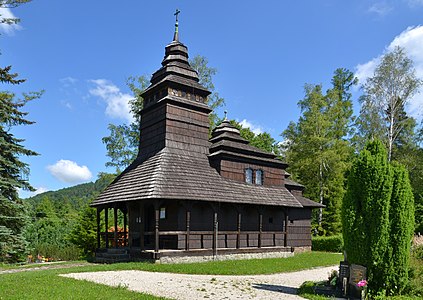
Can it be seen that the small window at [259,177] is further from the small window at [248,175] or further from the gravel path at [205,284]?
the gravel path at [205,284]

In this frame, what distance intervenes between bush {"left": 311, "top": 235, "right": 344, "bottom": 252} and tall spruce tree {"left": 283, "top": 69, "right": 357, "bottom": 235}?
13.3 feet

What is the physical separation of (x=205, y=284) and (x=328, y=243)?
1781 cm

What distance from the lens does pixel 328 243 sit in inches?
1033

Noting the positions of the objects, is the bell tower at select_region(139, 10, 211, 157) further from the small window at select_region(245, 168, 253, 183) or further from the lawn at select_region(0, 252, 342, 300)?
the lawn at select_region(0, 252, 342, 300)

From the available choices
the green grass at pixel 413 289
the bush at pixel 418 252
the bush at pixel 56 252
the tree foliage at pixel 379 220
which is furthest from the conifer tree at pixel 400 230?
the bush at pixel 56 252

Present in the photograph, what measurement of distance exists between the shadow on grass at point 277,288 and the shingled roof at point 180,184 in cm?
612

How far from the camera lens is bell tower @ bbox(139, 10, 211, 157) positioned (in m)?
19.6

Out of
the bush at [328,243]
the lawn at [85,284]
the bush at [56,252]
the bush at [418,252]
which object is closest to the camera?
the lawn at [85,284]

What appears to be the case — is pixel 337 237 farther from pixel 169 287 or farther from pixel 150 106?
pixel 169 287

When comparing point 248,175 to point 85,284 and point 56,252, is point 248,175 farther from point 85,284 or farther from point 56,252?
point 56,252

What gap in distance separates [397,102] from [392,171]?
64.9ft

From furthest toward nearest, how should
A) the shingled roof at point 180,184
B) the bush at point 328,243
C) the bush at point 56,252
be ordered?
the bush at point 328,243, the bush at point 56,252, the shingled roof at point 180,184

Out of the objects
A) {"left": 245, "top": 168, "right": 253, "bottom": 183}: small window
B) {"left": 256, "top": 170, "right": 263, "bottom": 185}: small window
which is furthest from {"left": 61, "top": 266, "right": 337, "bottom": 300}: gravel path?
{"left": 256, "top": 170, "right": 263, "bottom": 185}: small window

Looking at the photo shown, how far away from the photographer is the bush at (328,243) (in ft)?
84.4
